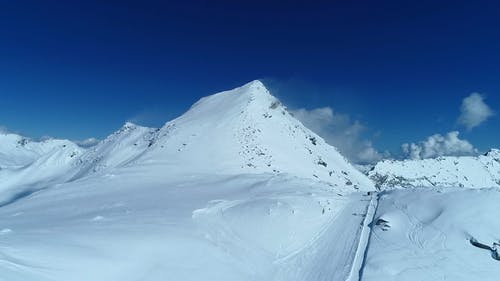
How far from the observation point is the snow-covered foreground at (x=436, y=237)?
800 inches

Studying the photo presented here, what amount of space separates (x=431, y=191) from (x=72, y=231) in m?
28.4

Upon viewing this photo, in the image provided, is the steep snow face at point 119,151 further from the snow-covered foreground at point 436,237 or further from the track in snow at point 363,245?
the snow-covered foreground at point 436,237

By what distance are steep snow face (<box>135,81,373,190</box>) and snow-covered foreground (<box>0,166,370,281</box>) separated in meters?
16.9

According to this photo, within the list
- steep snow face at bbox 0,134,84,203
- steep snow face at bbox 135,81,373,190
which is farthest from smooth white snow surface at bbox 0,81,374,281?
steep snow face at bbox 0,134,84,203

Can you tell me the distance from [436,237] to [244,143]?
4359cm

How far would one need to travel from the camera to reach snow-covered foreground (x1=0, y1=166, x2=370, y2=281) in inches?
684

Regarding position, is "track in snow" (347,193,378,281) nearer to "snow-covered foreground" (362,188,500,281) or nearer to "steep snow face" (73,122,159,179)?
"snow-covered foreground" (362,188,500,281)

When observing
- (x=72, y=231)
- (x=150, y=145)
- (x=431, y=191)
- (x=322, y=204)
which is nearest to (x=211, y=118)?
(x=150, y=145)

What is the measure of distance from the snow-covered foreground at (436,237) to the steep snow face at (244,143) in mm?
28841

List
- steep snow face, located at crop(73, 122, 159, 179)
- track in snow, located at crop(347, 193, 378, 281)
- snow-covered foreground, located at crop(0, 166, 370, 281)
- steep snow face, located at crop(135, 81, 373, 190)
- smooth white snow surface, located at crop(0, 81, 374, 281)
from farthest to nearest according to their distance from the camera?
steep snow face, located at crop(73, 122, 159, 179) → steep snow face, located at crop(135, 81, 373, 190) → track in snow, located at crop(347, 193, 378, 281) → smooth white snow surface, located at crop(0, 81, 374, 281) → snow-covered foreground, located at crop(0, 166, 370, 281)

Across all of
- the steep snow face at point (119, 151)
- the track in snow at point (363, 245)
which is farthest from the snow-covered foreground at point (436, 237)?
the steep snow face at point (119, 151)

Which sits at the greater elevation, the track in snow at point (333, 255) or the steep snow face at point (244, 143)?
the steep snow face at point (244, 143)

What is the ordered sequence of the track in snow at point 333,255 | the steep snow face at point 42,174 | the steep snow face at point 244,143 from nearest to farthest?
the track in snow at point 333,255, the steep snow face at point 244,143, the steep snow face at point 42,174

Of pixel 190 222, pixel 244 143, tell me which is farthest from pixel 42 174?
pixel 190 222
